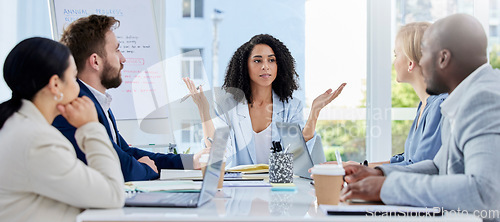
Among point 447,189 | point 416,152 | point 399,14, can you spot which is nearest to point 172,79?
point 399,14

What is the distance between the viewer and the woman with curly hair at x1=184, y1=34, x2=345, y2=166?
3.01m

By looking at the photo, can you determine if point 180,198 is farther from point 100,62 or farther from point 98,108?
point 100,62

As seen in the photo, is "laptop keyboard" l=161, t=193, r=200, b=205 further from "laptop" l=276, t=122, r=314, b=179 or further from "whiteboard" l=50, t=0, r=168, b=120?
"whiteboard" l=50, t=0, r=168, b=120

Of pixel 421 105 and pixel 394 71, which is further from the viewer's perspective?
pixel 394 71

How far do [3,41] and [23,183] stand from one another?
2702 mm

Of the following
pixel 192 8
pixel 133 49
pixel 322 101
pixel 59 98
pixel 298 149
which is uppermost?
pixel 192 8

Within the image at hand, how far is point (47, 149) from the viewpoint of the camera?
3.95 ft

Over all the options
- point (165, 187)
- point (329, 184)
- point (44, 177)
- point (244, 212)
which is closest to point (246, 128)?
point (165, 187)

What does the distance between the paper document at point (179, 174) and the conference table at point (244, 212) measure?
0.56 m

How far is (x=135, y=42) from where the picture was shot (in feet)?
12.5

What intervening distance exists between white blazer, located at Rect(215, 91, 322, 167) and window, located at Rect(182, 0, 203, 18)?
1.25m

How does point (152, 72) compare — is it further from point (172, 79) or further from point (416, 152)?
point (416, 152)

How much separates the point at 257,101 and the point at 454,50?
1.97 m

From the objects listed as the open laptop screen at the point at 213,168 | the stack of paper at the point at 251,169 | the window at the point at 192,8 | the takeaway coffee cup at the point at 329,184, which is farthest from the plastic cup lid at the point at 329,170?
the window at the point at 192,8
